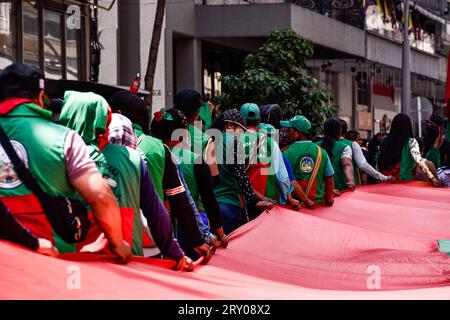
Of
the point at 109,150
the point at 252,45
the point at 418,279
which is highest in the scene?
the point at 252,45

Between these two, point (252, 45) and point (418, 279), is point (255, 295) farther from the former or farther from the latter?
point (252, 45)

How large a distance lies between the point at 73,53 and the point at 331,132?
400 inches

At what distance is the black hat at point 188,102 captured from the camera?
8422mm

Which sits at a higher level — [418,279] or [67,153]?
[67,153]

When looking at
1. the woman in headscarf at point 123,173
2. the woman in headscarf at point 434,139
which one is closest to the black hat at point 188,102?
the woman in headscarf at point 123,173

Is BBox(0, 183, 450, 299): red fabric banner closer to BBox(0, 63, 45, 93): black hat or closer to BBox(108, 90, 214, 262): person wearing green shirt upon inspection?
BBox(108, 90, 214, 262): person wearing green shirt

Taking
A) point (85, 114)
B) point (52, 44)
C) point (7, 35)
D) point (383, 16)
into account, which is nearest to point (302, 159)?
point (85, 114)

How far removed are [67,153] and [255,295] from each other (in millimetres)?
1062

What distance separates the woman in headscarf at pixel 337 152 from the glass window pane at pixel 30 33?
839 cm

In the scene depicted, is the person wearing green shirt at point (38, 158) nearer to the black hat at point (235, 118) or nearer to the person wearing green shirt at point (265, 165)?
the black hat at point (235, 118)

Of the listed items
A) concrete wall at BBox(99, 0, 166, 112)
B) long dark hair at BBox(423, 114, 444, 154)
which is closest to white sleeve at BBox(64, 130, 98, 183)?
long dark hair at BBox(423, 114, 444, 154)
